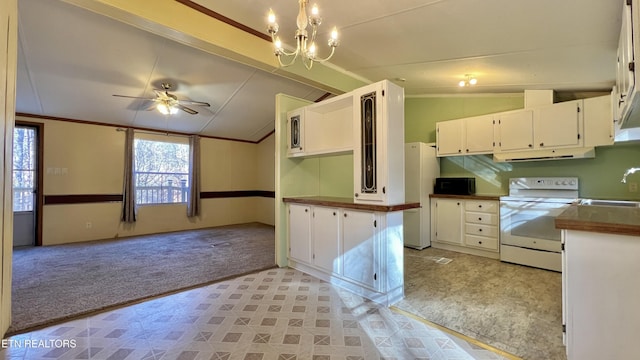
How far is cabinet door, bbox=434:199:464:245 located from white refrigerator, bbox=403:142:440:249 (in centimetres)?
16

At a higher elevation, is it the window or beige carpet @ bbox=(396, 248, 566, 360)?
the window

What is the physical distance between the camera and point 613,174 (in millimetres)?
3430

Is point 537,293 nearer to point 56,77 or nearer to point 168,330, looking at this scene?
point 168,330

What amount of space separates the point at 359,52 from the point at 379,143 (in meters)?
1.36

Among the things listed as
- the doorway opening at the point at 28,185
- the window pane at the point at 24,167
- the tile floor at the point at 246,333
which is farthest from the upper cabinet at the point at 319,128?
the window pane at the point at 24,167

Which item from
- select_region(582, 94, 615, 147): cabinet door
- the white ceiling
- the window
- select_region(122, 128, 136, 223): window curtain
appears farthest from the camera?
the window

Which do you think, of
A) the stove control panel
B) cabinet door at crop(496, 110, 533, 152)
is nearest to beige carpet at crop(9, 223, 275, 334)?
the stove control panel

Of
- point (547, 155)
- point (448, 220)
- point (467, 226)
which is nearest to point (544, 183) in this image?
point (547, 155)

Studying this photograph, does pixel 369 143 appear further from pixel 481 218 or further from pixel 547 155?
pixel 547 155

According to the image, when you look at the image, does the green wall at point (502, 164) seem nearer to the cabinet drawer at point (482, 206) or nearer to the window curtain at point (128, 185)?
the cabinet drawer at point (482, 206)

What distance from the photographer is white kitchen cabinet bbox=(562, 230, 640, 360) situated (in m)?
1.43

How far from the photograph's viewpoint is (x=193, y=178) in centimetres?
656

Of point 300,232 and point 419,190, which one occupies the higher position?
point 419,190

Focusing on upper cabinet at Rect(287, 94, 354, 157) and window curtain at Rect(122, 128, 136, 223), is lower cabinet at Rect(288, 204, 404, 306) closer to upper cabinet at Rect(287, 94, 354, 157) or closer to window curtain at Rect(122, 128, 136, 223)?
upper cabinet at Rect(287, 94, 354, 157)
